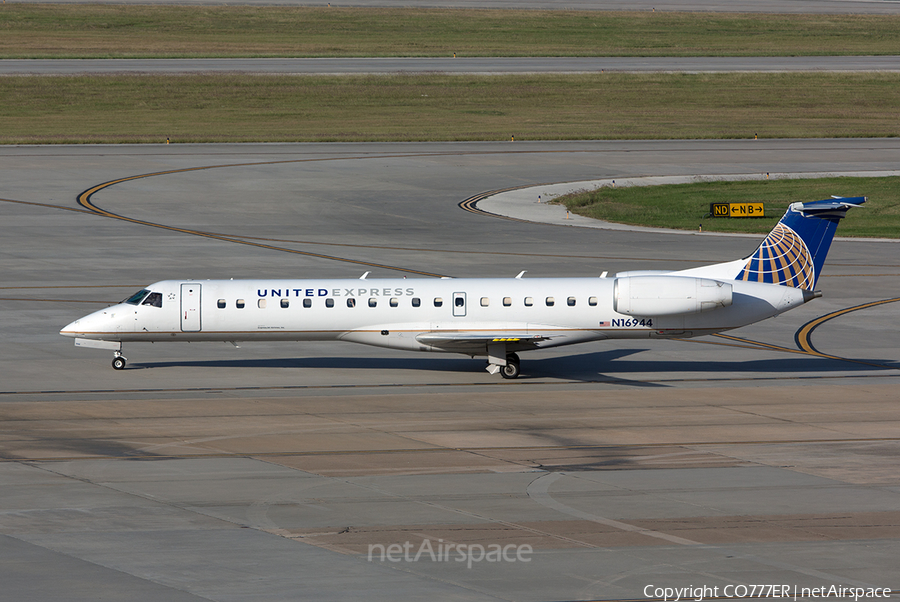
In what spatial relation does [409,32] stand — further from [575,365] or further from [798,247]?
[798,247]

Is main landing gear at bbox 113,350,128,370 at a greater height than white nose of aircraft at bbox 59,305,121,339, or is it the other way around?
white nose of aircraft at bbox 59,305,121,339

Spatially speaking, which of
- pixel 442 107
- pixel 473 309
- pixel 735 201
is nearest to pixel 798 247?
pixel 473 309

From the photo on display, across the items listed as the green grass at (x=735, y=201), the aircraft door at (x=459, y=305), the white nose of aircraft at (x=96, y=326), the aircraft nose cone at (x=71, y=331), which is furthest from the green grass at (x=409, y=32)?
the aircraft door at (x=459, y=305)

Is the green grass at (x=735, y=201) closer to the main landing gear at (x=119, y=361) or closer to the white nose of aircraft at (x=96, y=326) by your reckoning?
the main landing gear at (x=119, y=361)

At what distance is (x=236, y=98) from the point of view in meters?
100

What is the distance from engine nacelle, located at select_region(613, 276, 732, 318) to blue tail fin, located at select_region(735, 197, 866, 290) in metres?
1.99

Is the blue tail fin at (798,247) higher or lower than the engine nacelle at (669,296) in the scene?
higher

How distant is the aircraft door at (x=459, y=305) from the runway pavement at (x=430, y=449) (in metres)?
2.21

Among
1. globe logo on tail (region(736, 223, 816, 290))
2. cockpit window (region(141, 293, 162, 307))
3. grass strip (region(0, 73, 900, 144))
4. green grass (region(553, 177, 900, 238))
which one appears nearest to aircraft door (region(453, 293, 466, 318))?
globe logo on tail (region(736, 223, 816, 290))

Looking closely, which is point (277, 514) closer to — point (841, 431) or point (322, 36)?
point (841, 431)

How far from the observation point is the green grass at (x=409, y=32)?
12200cm

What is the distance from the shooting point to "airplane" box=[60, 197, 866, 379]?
3431 cm

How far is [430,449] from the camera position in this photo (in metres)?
26.8

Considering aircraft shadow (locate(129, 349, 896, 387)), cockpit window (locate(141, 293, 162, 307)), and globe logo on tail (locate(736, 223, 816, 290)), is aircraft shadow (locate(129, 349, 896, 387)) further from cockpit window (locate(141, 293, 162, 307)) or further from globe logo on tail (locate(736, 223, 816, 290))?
globe logo on tail (locate(736, 223, 816, 290))
